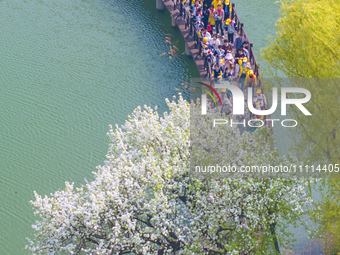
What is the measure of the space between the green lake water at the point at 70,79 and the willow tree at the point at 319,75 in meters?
10.7

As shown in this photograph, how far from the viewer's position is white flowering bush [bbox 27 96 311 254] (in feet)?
62.6

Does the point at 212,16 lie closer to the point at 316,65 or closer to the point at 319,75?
the point at 316,65

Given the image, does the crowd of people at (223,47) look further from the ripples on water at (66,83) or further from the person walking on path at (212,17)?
the ripples on water at (66,83)

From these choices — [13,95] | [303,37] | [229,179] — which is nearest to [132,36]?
[13,95]

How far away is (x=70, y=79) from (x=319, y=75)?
1787cm

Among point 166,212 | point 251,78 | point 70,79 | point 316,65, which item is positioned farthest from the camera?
point 70,79

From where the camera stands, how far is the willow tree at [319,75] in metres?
20.9

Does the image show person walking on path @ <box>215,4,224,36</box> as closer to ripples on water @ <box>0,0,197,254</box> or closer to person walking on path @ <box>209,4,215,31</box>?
person walking on path @ <box>209,4,215,31</box>

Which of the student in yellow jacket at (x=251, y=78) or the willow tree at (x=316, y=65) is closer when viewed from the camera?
the willow tree at (x=316, y=65)

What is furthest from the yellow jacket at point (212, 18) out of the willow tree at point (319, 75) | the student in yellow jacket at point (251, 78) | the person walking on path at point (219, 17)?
the willow tree at point (319, 75)

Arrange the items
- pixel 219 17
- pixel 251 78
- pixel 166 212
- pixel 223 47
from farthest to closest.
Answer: pixel 219 17
pixel 223 47
pixel 251 78
pixel 166 212

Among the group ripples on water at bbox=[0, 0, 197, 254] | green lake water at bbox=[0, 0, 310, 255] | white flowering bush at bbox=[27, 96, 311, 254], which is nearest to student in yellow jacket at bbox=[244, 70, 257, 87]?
ripples on water at bbox=[0, 0, 197, 254]

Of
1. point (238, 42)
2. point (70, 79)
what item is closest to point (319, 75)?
point (238, 42)

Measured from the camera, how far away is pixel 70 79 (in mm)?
34219
